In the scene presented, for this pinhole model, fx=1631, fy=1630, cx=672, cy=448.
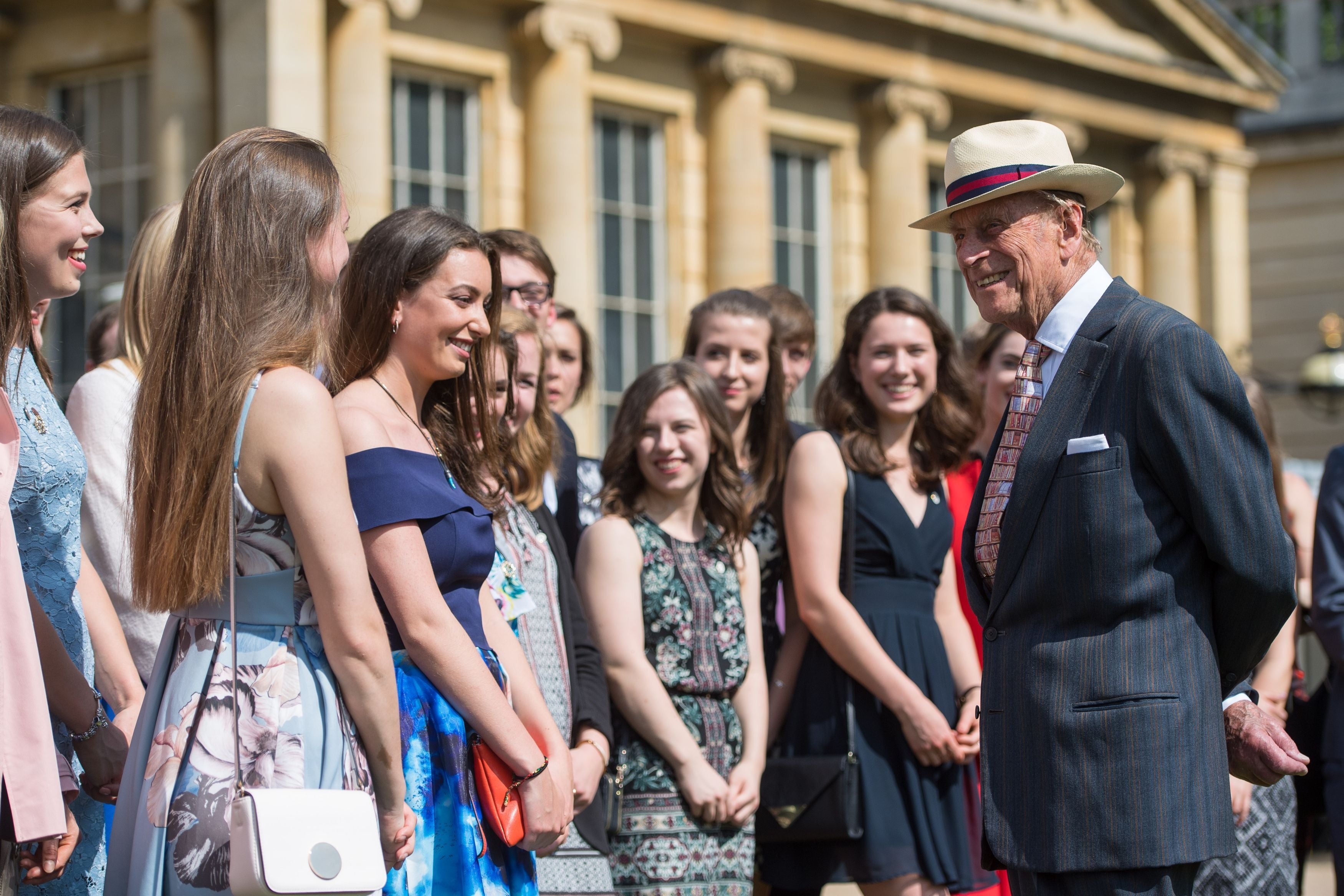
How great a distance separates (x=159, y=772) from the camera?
318 cm

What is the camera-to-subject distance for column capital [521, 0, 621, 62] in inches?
687

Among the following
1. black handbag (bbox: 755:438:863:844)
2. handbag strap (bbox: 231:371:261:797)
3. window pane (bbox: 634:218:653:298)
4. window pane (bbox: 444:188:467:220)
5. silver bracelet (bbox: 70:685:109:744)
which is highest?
window pane (bbox: 444:188:467:220)

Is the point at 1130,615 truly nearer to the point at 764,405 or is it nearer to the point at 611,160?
the point at 764,405

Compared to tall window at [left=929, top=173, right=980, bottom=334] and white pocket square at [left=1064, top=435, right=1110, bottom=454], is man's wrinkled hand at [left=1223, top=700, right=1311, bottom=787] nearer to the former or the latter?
white pocket square at [left=1064, top=435, right=1110, bottom=454]

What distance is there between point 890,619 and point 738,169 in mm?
14175

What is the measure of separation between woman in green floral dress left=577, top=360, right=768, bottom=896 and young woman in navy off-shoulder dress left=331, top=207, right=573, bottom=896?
1.16 m

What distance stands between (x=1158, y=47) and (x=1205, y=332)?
2167 cm

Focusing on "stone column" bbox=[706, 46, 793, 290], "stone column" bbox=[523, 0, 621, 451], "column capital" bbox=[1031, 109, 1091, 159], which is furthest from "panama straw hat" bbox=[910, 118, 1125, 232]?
"column capital" bbox=[1031, 109, 1091, 159]

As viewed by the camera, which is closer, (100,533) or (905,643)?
(100,533)

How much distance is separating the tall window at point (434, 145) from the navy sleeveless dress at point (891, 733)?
478 inches

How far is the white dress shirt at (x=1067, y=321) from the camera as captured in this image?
11.4ft

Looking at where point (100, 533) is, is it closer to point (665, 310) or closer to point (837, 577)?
point (837, 577)

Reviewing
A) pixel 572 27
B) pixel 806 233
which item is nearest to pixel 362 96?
pixel 572 27

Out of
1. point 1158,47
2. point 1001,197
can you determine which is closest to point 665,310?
point 1158,47
